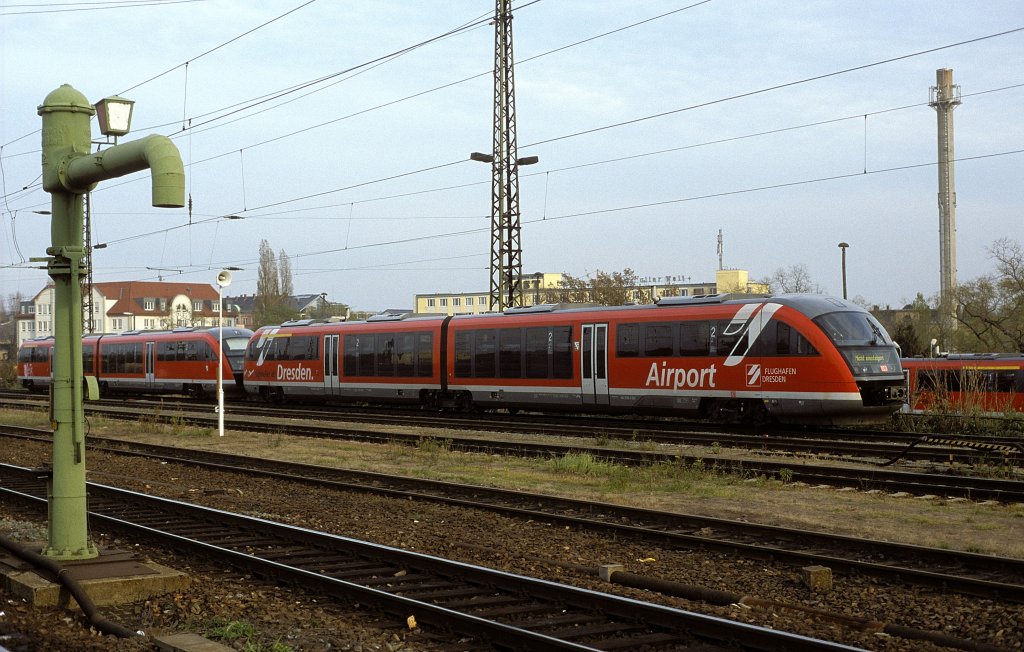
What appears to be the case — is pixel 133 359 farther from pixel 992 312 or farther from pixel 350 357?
pixel 992 312

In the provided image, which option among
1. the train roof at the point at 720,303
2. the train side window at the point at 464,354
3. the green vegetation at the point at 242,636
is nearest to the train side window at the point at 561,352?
the train roof at the point at 720,303

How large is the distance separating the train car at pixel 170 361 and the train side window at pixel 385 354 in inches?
418

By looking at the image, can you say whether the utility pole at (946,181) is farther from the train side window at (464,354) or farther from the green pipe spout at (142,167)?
the green pipe spout at (142,167)

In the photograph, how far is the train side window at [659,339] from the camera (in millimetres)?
22391

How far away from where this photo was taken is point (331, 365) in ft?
107

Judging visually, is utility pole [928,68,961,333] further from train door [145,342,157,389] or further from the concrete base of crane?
the concrete base of crane

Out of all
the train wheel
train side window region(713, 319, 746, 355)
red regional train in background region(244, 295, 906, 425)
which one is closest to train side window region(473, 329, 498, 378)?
red regional train in background region(244, 295, 906, 425)

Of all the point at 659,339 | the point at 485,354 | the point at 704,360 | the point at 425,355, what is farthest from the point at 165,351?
the point at 704,360

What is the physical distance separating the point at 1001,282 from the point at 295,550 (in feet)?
179

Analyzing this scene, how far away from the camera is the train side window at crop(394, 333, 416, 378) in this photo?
2945 centimetres

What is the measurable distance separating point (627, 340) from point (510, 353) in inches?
160

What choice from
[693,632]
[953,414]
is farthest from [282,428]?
[693,632]

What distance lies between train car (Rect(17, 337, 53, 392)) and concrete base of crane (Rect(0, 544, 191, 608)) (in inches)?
1795

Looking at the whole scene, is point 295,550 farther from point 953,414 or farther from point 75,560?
point 953,414
